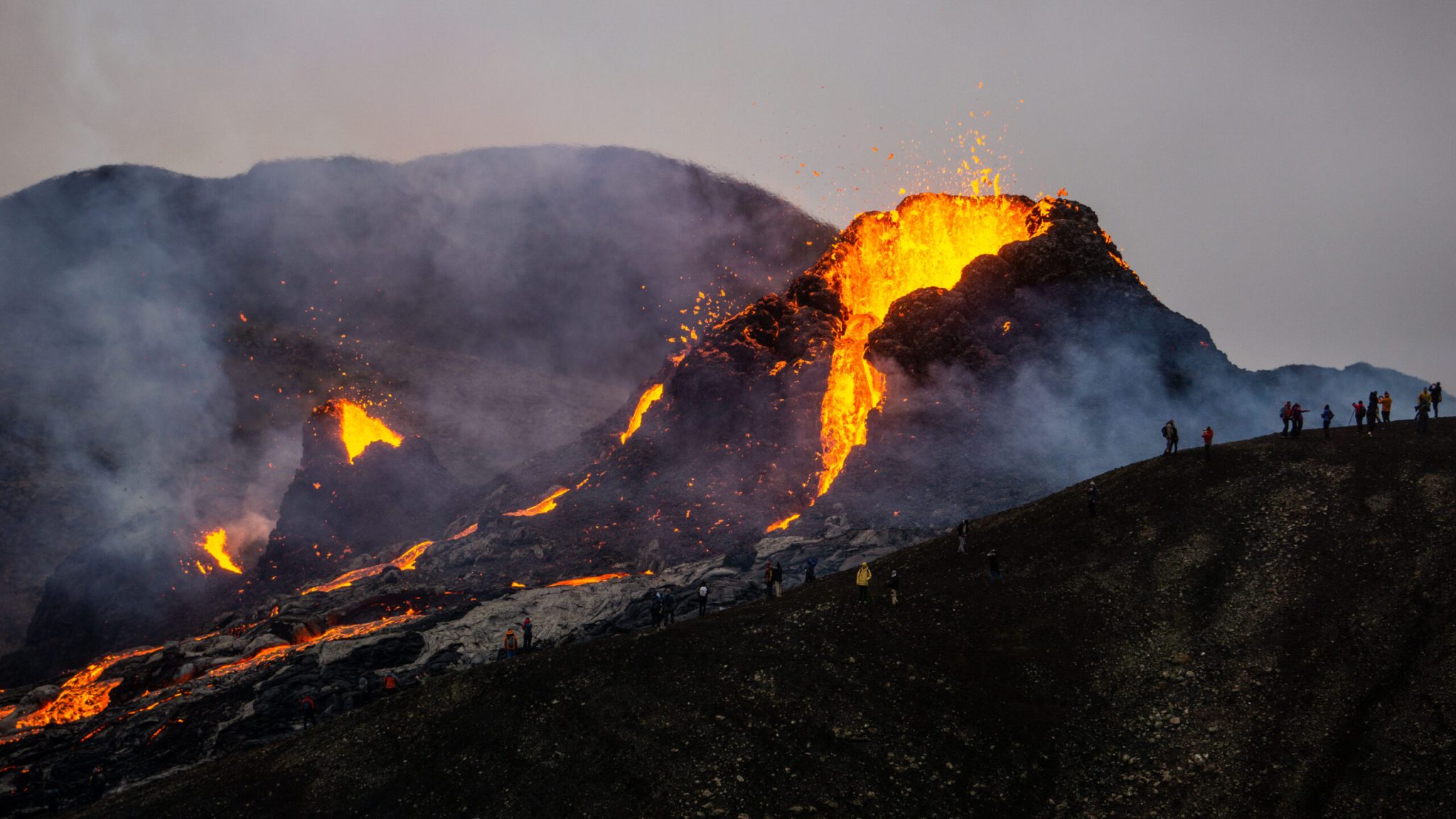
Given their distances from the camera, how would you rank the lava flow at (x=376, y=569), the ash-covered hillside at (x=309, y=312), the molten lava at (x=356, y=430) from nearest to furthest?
the lava flow at (x=376, y=569) → the molten lava at (x=356, y=430) → the ash-covered hillside at (x=309, y=312)

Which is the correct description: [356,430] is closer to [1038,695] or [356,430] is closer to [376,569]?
[376,569]

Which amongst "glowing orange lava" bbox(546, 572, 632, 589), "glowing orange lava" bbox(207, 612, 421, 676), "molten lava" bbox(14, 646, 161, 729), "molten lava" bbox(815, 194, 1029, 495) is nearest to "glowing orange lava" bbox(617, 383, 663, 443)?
"molten lava" bbox(815, 194, 1029, 495)

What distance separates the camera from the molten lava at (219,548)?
354 feet

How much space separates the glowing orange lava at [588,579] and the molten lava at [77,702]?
91.9 feet

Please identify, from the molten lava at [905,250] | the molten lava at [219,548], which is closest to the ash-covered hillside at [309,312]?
the molten lava at [219,548]

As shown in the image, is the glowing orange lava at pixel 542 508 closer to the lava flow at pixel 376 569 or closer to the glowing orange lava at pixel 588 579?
the lava flow at pixel 376 569

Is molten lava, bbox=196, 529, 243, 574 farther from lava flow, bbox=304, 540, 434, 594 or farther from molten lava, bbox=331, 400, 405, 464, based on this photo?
lava flow, bbox=304, 540, 434, 594

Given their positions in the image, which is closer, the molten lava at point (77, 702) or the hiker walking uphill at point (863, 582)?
the hiker walking uphill at point (863, 582)

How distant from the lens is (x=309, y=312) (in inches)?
6388

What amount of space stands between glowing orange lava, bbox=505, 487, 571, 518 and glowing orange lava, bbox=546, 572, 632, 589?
51.9ft

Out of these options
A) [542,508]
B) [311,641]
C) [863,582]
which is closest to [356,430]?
[542,508]

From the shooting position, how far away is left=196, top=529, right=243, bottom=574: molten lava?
10781 cm

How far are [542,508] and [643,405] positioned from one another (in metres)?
23.6

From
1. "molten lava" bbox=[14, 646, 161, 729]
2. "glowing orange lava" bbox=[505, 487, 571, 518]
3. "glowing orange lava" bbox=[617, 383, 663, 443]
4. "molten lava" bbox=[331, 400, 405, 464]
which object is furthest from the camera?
"molten lava" bbox=[331, 400, 405, 464]
